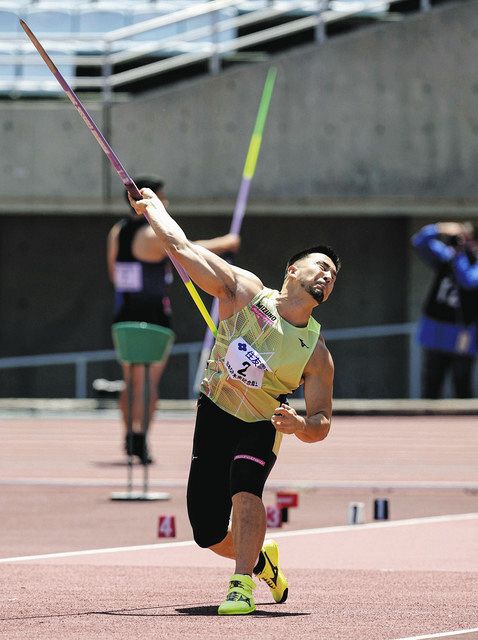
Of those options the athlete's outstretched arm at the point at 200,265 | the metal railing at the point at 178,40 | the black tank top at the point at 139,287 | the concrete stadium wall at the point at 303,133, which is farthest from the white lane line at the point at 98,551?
the metal railing at the point at 178,40

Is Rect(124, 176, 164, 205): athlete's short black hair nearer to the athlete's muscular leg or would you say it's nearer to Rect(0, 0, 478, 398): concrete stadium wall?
the athlete's muscular leg

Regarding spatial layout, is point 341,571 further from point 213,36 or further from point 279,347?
point 213,36

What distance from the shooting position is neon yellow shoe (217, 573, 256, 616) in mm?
7520

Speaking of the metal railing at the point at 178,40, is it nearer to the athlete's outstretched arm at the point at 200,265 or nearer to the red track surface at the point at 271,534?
the red track surface at the point at 271,534

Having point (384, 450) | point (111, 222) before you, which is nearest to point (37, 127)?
point (111, 222)

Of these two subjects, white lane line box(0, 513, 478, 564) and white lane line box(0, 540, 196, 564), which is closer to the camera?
white lane line box(0, 540, 196, 564)

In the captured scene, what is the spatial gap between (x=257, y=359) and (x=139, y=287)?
7.03 metres

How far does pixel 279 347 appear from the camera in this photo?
26.1ft

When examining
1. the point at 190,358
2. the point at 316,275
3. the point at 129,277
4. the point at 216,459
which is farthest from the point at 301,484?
the point at 190,358

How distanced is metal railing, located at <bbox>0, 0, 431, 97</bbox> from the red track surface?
6983 millimetres

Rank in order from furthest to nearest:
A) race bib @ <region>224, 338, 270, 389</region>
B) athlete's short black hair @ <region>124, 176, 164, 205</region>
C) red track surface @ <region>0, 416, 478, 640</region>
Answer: athlete's short black hair @ <region>124, 176, 164, 205</region> < race bib @ <region>224, 338, 270, 389</region> < red track surface @ <region>0, 416, 478, 640</region>

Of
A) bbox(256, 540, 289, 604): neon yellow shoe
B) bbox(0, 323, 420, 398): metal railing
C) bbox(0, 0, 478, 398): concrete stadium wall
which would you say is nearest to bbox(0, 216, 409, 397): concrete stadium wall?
bbox(0, 323, 420, 398): metal railing

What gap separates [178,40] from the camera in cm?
2366

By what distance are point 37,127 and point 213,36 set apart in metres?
2.53
